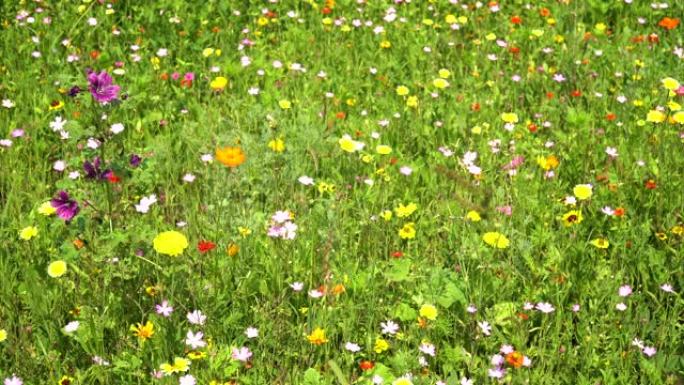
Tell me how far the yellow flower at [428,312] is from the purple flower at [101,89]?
1341 mm

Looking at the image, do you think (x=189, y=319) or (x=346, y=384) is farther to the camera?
(x=189, y=319)

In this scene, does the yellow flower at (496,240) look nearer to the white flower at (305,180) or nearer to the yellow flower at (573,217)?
the yellow flower at (573,217)

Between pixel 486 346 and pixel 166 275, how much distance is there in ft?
3.72

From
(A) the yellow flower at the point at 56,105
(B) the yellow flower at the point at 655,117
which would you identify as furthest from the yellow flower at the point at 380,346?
(A) the yellow flower at the point at 56,105

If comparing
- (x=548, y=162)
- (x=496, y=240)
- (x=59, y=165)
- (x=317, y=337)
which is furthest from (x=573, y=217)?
(x=59, y=165)

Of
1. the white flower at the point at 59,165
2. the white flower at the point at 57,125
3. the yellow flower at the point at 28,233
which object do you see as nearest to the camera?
the yellow flower at the point at 28,233

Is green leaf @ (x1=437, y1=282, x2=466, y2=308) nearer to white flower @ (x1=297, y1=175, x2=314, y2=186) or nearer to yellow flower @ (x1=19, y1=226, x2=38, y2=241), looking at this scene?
white flower @ (x1=297, y1=175, x2=314, y2=186)

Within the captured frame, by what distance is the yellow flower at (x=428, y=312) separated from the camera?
8.31ft

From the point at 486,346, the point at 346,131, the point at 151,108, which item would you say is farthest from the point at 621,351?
the point at 151,108

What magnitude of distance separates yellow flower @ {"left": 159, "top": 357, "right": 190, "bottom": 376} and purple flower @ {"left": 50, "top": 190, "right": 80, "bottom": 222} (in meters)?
0.71

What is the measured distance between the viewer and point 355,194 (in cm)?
331

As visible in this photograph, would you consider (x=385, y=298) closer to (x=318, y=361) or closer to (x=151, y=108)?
(x=318, y=361)

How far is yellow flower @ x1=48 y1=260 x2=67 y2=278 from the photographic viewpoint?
2.57 meters

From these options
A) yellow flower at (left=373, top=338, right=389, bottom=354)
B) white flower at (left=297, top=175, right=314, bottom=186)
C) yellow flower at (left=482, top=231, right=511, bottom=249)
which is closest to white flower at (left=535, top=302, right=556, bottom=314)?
yellow flower at (left=482, top=231, right=511, bottom=249)
